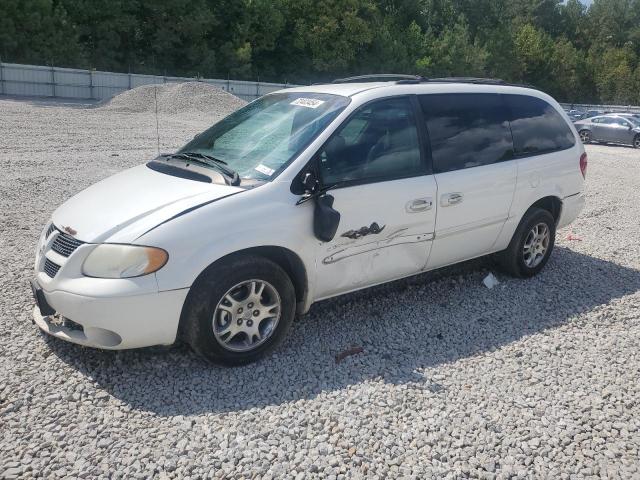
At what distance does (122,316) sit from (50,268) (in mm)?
720

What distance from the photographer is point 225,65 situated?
52000 mm

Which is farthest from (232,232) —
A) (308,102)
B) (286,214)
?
(308,102)

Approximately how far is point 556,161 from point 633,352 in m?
2.14

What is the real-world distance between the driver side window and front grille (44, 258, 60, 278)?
1.89 metres

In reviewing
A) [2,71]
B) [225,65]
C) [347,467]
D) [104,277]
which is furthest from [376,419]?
[225,65]

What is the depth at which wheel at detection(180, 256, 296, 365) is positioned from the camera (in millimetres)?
3643

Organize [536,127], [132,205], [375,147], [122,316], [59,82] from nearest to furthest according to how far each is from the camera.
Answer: [122,316]
[132,205]
[375,147]
[536,127]
[59,82]

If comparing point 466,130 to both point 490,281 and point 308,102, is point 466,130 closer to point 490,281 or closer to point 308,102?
point 308,102

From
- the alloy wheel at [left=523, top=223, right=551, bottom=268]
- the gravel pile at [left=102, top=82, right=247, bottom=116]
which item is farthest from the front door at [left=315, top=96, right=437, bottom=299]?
the gravel pile at [left=102, top=82, right=247, bottom=116]

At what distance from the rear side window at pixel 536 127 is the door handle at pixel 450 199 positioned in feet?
3.46

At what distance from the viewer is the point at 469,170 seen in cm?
498

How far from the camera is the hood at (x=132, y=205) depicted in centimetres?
360

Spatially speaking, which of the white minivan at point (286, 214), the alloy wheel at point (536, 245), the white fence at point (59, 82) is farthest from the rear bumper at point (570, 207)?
the white fence at point (59, 82)

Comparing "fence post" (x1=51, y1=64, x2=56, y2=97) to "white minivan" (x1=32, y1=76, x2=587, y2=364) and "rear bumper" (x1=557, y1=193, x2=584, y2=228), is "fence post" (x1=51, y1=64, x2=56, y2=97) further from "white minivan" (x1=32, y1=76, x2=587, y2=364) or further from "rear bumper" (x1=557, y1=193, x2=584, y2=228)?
"rear bumper" (x1=557, y1=193, x2=584, y2=228)
